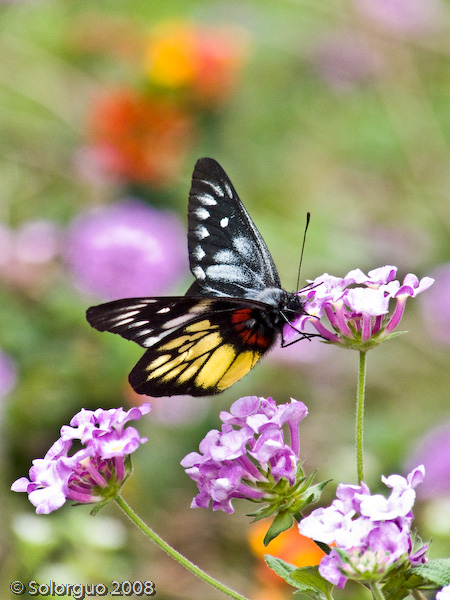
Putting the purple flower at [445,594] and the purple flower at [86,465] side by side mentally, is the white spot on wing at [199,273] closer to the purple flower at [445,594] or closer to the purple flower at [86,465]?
the purple flower at [86,465]

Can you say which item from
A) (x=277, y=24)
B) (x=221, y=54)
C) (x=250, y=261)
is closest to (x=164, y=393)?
(x=250, y=261)

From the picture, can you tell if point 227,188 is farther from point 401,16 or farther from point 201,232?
point 401,16

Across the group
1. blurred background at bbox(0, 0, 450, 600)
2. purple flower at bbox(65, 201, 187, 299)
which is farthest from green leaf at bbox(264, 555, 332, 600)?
purple flower at bbox(65, 201, 187, 299)

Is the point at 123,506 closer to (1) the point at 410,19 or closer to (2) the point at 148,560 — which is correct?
(2) the point at 148,560

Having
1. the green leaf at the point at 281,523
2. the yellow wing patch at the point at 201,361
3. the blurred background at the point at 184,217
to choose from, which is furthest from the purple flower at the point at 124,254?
the green leaf at the point at 281,523

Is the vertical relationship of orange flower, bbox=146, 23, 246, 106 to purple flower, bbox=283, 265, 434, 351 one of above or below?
above

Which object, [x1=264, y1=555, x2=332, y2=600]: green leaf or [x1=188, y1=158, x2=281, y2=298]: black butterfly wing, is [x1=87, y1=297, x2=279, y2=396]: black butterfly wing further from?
[x1=264, y1=555, x2=332, y2=600]: green leaf
